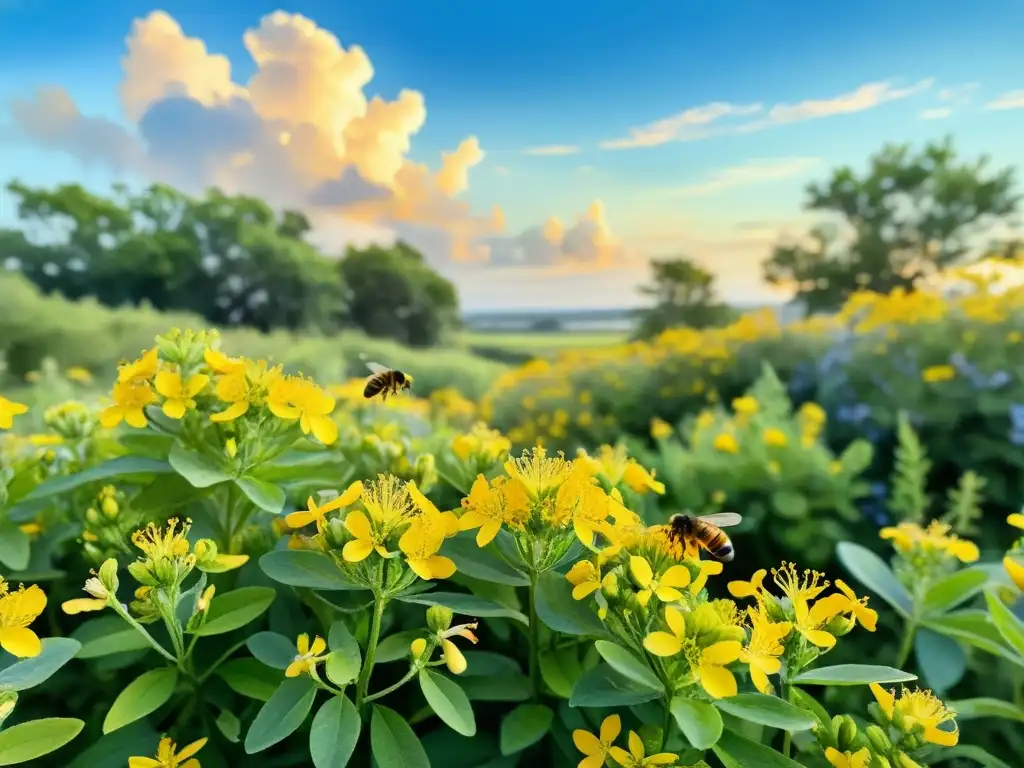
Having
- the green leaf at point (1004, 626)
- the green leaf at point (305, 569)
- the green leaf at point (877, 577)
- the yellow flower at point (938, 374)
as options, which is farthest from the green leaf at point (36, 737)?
the yellow flower at point (938, 374)

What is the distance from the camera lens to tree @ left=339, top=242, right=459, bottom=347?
793cm

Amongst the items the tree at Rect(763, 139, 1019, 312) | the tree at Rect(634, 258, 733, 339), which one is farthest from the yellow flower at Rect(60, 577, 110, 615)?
the tree at Rect(763, 139, 1019, 312)

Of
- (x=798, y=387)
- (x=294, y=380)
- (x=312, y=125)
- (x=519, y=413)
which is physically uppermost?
(x=312, y=125)

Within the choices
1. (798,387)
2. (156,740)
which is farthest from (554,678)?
(798,387)

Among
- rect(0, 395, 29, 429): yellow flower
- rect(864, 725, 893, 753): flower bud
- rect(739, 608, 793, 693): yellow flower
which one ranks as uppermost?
rect(0, 395, 29, 429): yellow flower

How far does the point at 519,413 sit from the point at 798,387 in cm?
137

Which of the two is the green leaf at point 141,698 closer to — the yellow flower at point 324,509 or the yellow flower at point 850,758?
the yellow flower at point 324,509

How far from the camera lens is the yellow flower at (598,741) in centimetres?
47

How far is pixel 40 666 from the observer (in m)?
0.47

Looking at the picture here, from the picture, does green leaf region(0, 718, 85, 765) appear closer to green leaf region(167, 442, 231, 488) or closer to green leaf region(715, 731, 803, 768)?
green leaf region(167, 442, 231, 488)

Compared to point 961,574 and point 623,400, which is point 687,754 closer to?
point 961,574

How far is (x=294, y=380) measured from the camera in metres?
0.62

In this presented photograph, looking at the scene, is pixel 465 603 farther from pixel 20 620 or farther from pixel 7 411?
pixel 7 411

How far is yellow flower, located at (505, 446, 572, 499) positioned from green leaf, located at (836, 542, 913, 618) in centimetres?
52
